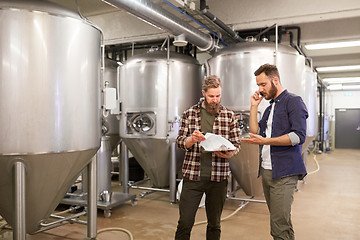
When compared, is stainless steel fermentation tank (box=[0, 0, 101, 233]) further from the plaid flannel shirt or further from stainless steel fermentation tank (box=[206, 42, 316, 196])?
stainless steel fermentation tank (box=[206, 42, 316, 196])

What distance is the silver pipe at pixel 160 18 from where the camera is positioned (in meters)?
2.90

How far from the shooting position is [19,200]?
2.19 metres

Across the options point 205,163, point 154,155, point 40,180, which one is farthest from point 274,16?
point 40,180

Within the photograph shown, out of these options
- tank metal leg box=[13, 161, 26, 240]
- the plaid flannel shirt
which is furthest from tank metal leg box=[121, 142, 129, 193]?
the plaid flannel shirt

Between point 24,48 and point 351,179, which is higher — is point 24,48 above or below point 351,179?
above

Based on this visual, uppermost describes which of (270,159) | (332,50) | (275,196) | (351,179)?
(332,50)

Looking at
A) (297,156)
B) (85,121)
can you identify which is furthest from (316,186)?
(85,121)

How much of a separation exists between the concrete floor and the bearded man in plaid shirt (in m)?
0.99

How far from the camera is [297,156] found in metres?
2.03

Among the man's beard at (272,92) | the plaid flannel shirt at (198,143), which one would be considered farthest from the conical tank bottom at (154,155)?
the man's beard at (272,92)

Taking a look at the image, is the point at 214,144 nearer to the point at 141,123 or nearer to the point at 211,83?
the point at 211,83

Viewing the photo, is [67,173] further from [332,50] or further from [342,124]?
[342,124]

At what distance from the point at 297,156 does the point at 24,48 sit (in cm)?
192

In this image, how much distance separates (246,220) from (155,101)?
1.89m
